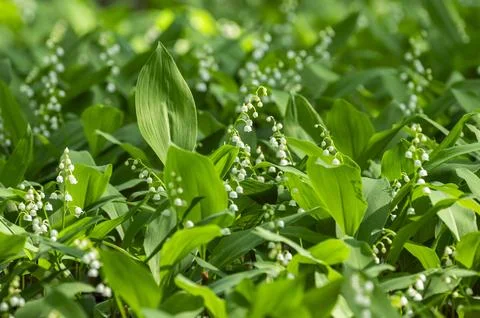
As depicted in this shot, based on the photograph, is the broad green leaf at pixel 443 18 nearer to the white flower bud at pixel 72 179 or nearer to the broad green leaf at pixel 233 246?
the broad green leaf at pixel 233 246

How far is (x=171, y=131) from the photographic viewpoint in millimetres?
3184

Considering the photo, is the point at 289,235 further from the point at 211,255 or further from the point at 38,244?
the point at 38,244

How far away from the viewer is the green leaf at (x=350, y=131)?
3598 millimetres

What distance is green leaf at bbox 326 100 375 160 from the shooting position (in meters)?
3.60

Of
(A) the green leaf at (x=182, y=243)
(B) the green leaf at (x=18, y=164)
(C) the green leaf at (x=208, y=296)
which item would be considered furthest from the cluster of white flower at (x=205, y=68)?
(C) the green leaf at (x=208, y=296)

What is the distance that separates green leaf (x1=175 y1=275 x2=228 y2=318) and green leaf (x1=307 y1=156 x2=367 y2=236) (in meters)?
0.56

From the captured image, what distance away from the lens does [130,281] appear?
2.45m

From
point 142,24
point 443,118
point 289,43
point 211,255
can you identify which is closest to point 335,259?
point 211,255

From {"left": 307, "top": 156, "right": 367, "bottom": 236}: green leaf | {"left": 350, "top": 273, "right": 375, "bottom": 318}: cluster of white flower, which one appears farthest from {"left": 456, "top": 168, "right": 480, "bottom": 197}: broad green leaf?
{"left": 350, "top": 273, "right": 375, "bottom": 318}: cluster of white flower

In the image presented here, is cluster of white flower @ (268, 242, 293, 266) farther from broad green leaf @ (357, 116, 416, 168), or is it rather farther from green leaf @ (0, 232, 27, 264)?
broad green leaf @ (357, 116, 416, 168)

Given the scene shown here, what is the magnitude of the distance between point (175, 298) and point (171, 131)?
837 millimetres

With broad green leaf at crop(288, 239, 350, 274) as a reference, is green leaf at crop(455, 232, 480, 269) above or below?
below

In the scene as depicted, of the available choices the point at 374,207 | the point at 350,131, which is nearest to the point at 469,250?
the point at 374,207

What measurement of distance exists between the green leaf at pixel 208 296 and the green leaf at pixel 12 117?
175 cm
